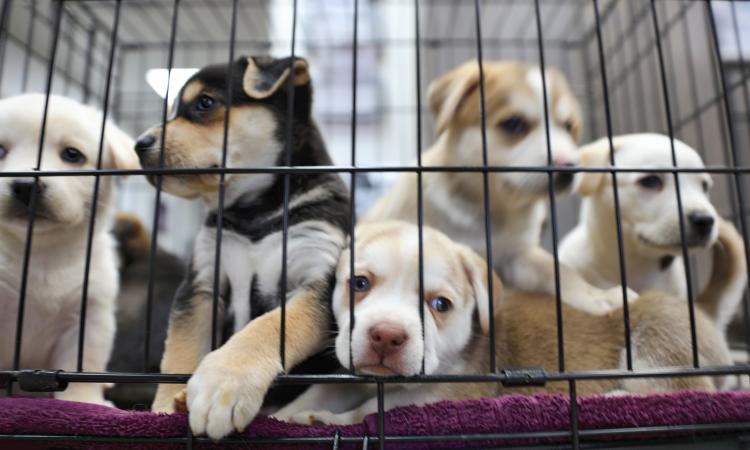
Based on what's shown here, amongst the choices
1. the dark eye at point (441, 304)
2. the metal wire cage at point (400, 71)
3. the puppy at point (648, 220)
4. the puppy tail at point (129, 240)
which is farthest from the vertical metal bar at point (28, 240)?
the puppy at point (648, 220)

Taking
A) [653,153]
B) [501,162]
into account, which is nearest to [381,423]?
[501,162]

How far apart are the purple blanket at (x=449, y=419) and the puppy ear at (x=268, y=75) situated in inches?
27.3

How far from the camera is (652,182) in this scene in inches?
63.4

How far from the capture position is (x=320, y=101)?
4.36m

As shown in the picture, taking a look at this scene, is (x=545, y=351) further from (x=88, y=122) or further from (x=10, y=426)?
(x=88, y=122)

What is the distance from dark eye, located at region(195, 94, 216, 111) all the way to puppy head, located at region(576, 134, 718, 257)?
997mm

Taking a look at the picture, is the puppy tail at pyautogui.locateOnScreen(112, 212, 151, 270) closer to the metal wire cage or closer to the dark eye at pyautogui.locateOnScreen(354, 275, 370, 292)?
the metal wire cage

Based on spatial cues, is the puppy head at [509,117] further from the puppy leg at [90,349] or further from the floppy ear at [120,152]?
the puppy leg at [90,349]

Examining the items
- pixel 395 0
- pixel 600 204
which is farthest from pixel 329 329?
pixel 395 0

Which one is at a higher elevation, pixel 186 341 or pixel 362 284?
pixel 362 284

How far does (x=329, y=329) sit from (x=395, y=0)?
3.82 m

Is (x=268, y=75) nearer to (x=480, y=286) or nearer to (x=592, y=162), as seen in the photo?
(x=480, y=286)

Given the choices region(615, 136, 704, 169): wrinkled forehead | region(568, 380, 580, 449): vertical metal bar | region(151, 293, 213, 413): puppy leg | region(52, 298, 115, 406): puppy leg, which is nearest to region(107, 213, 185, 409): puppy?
region(52, 298, 115, 406): puppy leg

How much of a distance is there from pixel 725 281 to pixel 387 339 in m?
1.10
